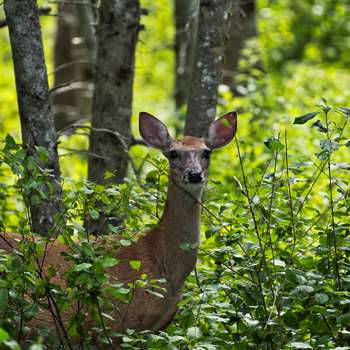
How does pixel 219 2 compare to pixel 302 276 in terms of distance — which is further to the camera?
pixel 219 2

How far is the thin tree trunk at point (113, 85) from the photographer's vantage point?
7.98 metres

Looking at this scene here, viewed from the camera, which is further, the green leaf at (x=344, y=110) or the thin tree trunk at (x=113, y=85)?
the thin tree trunk at (x=113, y=85)

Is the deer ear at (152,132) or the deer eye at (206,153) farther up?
the deer ear at (152,132)

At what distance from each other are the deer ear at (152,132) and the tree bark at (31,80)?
2.48 ft

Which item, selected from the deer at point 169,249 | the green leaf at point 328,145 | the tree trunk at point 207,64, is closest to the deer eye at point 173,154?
the deer at point 169,249

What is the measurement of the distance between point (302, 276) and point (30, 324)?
201 centimetres

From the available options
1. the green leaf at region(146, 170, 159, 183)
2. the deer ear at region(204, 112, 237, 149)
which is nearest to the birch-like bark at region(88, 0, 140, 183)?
the deer ear at region(204, 112, 237, 149)

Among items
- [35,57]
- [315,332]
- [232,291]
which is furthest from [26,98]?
[315,332]

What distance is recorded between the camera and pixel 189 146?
22.4ft

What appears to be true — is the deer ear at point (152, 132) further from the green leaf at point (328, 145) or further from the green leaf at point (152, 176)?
the green leaf at point (328, 145)

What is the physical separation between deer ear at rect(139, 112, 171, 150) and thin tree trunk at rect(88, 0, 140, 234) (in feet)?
2.27

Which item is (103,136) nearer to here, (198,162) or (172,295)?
(198,162)

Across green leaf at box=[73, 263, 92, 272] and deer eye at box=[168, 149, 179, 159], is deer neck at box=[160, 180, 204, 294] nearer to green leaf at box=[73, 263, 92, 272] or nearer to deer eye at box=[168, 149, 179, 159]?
deer eye at box=[168, 149, 179, 159]

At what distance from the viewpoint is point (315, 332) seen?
5.84 metres
